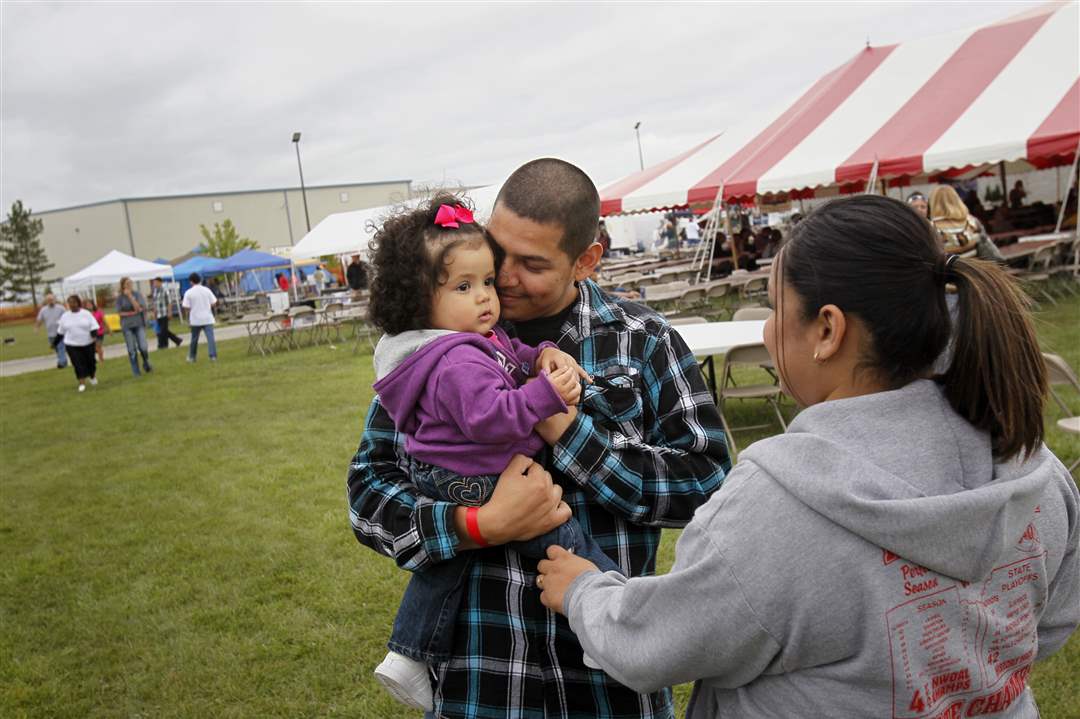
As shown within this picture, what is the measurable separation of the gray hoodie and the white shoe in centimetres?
65

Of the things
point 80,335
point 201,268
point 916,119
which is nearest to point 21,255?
point 201,268

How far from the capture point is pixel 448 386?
162 cm

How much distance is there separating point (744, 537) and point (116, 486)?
8261mm

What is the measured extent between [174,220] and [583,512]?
76908 millimetres

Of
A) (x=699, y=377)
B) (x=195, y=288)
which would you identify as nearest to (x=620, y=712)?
(x=699, y=377)

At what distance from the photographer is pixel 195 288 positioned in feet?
58.2

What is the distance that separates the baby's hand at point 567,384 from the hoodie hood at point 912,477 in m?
0.44

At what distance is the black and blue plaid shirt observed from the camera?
5.50ft

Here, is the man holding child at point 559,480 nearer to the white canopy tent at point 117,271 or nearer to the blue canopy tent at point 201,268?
the white canopy tent at point 117,271

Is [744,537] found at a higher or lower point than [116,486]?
higher

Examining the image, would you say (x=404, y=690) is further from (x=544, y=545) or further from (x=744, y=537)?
(x=744, y=537)

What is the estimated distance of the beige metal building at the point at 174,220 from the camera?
2761 inches

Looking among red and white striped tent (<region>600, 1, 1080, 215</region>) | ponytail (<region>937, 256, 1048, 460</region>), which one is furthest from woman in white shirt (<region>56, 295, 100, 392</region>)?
ponytail (<region>937, 256, 1048, 460</region>)

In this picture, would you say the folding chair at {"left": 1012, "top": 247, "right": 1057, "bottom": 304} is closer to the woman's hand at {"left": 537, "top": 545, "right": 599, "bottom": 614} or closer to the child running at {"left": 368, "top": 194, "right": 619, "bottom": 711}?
the child running at {"left": 368, "top": 194, "right": 619, "bottom": 711}
